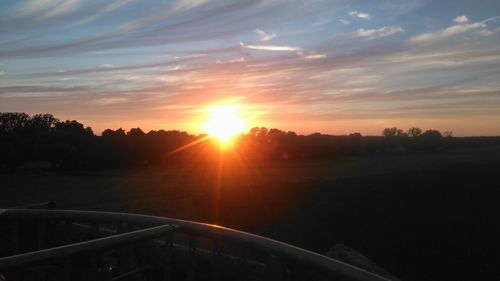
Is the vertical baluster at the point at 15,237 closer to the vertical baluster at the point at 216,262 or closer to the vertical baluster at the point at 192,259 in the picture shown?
the vertical baluster at the point at 192,259

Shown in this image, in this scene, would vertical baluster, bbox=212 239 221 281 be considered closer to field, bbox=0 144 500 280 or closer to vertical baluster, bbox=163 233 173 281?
vertical baluster, bbox=163 233 173 281

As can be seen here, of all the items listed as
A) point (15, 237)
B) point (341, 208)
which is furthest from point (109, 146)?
point (15, 237)

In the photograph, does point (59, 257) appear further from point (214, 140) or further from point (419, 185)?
point (214, 140)

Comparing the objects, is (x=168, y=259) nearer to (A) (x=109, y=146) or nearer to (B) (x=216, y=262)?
(B) (x=216, y=262)

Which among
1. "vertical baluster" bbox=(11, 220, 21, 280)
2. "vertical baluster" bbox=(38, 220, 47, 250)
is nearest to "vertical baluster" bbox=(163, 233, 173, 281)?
"vertical baluster" bbox=(38, 220, 47, 250)

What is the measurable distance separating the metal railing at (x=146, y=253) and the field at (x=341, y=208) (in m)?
9.63

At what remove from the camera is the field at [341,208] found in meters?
13.6

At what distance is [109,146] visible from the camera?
35.4m

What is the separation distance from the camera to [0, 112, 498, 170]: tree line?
3222 cm

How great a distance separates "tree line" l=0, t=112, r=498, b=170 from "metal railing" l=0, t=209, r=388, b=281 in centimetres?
2971

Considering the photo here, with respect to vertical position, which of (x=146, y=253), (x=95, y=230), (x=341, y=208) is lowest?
(x=341, y=208)

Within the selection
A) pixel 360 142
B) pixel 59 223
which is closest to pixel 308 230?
pixel 59 223

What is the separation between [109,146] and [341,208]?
2135cm

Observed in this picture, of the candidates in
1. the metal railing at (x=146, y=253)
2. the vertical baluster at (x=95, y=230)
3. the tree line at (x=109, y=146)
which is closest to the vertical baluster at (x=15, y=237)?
the metal railing at (x=146, y=253)
